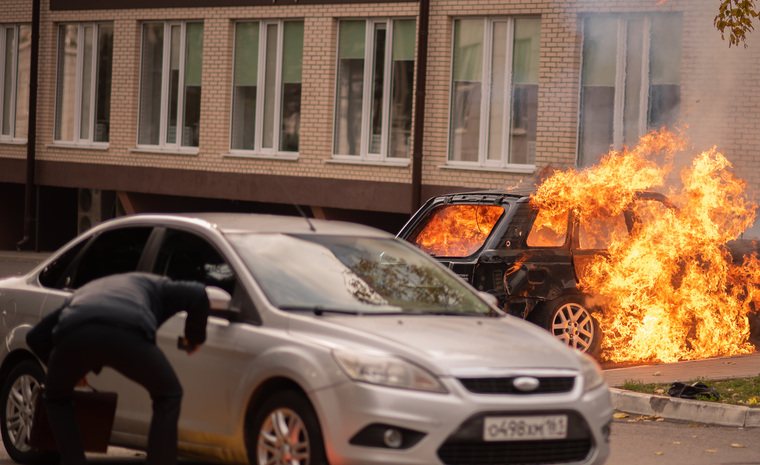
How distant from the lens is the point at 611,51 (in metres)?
19.9

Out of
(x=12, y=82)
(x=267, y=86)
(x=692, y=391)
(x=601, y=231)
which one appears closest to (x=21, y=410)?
(x=692, y=391)

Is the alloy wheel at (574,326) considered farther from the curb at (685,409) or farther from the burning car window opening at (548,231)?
the curb at (685,409)

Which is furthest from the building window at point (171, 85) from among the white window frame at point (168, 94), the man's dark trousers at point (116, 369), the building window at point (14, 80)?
the man's dark trousers at point (116, 369)

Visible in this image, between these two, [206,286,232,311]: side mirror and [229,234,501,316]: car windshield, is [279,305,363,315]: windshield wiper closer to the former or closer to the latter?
[229,234,501,316]: car windshield

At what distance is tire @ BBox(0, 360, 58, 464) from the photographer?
7.54 m

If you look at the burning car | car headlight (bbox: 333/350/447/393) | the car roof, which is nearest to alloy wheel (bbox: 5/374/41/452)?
the car roof

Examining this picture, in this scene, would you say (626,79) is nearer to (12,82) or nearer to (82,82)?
(82,82)

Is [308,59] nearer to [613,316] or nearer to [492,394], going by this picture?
[613,316]

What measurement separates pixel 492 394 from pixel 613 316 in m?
6.97

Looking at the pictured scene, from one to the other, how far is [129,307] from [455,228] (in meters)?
6.98

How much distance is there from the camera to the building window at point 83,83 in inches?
1043

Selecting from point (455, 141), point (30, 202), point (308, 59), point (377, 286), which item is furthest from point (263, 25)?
point (377, 286)

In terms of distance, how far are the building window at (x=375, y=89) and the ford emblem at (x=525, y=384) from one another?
16.3 meters

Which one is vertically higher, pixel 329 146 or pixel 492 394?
pixel 329 146
